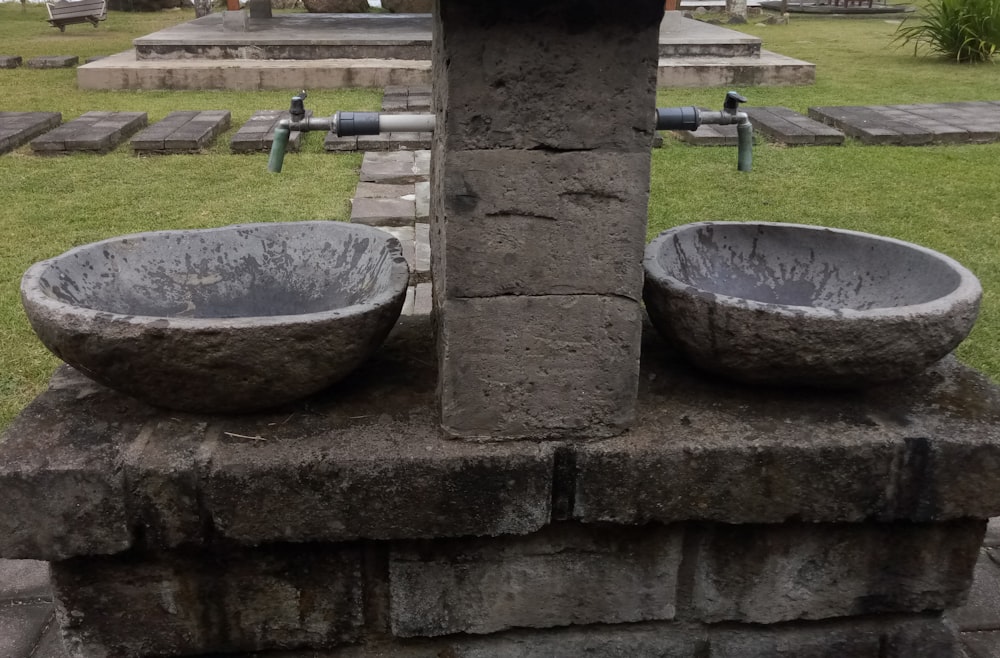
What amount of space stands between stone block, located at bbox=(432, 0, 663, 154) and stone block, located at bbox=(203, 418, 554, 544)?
656mm

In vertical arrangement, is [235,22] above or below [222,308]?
above

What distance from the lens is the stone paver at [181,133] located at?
749 centimetres

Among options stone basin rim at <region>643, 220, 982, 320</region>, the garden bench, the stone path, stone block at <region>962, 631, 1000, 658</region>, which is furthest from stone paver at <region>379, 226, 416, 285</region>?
the garden bench

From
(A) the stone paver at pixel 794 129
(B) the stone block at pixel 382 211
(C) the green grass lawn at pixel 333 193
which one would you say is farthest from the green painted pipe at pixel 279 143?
(A) the stone paver at pixel 794 129

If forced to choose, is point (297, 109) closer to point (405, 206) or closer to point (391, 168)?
point (405, 206)

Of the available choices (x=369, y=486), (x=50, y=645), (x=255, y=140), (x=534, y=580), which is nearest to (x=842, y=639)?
(x=534, y=580)

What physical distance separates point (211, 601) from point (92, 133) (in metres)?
6.69

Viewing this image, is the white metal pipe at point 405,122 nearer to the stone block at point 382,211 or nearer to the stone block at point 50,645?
the stone block at point 50,645

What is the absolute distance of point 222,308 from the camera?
8.11ft

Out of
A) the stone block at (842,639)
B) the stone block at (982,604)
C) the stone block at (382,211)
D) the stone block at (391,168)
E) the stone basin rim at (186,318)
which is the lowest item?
the stone block at (982,604)

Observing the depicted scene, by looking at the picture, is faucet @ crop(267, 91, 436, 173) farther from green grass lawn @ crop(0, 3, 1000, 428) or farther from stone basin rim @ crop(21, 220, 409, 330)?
green grass lawn @ crop(0, 3, 1000, 428)

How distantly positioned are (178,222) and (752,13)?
1828 centimetres

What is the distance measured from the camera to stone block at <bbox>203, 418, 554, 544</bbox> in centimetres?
188

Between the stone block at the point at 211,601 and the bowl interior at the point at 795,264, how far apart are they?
118cm
